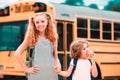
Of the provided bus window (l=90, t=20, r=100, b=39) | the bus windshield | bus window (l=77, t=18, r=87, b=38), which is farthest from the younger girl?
bus window (l=90, t=20, r=100, b=39)

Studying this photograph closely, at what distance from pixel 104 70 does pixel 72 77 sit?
24.3 ft

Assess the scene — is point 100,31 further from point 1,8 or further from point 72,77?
point 72,77

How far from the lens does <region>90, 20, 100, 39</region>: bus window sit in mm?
11570

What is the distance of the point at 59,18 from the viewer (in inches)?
415

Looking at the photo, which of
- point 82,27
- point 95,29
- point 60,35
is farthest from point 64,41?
point 95,29

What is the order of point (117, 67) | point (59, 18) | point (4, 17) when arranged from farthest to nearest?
point (117, 67) < point (4, 17) < point (59, 18)

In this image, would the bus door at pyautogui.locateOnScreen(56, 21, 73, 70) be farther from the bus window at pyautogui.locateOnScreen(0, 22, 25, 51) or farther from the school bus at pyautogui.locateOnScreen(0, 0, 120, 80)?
the bus window at pyautogui.locateOnScreen(0, 22, 25, 51)

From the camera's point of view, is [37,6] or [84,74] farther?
[37,6]

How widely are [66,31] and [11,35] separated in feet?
4.42

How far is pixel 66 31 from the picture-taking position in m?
10.7

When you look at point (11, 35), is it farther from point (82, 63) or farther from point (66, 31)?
point (82, 63)

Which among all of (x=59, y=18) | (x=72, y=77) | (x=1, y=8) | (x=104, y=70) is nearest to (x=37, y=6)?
(x=59, y=18)

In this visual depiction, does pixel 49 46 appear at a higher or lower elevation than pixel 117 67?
higher

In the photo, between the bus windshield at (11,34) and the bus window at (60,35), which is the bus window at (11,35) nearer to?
the bus windshield at (11,34)
